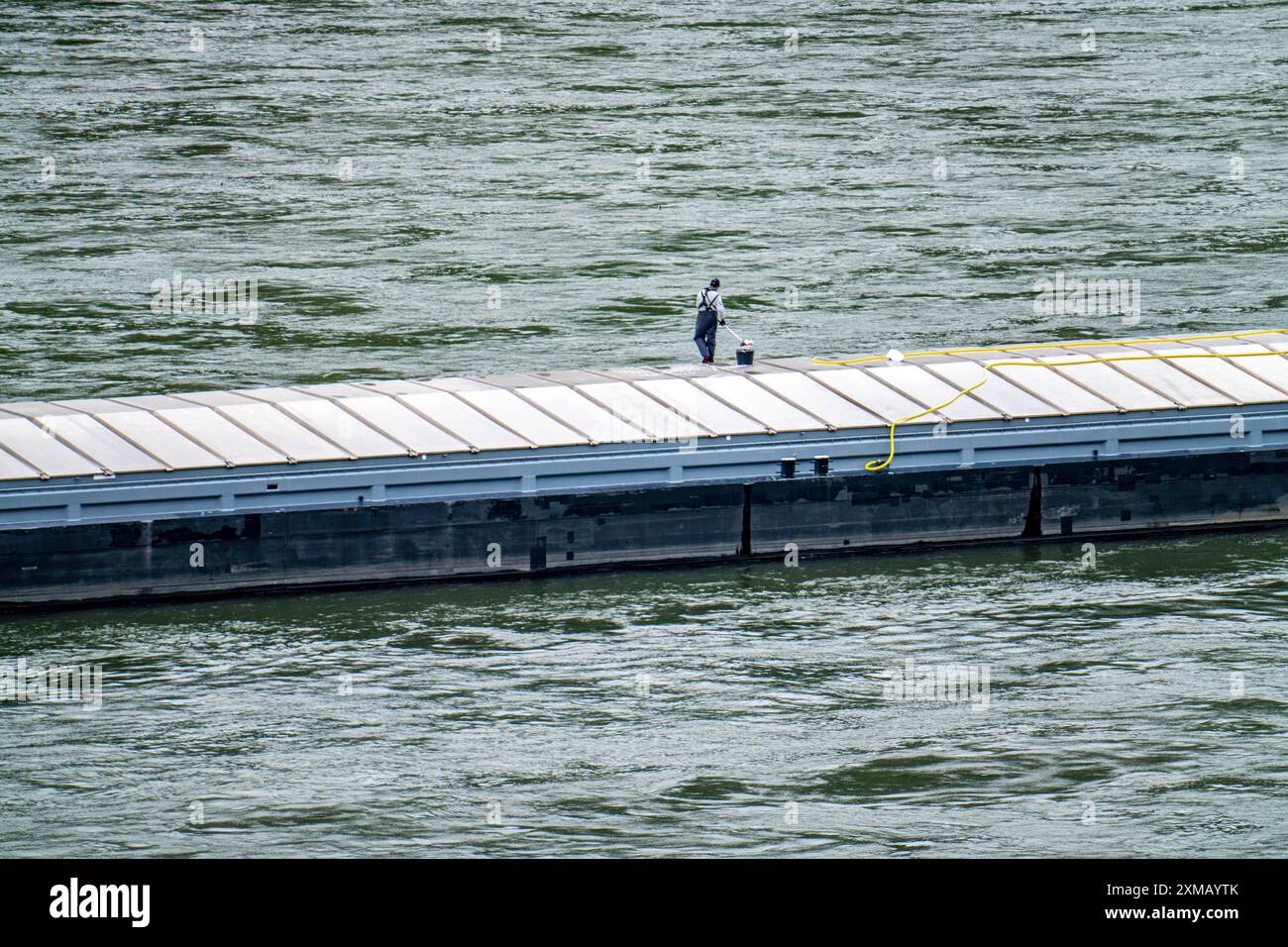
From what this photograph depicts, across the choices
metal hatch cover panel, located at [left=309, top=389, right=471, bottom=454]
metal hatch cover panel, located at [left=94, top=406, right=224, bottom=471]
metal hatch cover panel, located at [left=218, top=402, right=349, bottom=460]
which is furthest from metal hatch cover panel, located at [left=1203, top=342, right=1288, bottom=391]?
metal hatch cover panel, located at [left=94, top=406, right=224, bottom=471]

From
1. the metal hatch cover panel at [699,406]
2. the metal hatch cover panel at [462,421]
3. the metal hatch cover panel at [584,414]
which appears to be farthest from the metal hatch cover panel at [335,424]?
the metal hatch cover panel at [699,406]

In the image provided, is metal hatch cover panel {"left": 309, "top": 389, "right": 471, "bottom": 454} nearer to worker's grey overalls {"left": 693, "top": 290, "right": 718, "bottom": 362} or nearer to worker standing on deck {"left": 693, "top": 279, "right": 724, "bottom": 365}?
worker standing on deck {"left": 693, "top": 279, "right": 724, "bottom": 365}

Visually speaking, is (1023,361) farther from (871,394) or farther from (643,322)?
(643,322)

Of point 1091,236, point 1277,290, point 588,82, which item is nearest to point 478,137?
point 588,82

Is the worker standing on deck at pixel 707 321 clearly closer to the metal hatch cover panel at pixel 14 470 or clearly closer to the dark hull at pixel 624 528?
the dark hull at pixel 624 528

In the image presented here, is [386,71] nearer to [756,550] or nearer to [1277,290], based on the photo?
[1277,290]

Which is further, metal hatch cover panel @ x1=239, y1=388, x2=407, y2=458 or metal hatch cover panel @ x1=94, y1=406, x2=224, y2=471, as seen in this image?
metal hatch cover panel @ x1=239, y1=388, x2=407, y2=458
